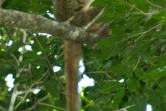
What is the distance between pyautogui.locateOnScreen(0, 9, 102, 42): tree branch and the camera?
213cm

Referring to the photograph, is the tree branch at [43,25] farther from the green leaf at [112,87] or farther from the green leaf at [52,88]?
the green leaf at [52,88]

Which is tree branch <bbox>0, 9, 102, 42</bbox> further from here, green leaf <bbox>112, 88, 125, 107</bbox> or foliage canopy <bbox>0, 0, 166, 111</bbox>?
green leaf <bbox>112, 88, 125, 107</bbox>

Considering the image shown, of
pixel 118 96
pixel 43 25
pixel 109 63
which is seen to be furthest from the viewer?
pixel 109 63

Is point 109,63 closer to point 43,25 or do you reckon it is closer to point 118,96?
point 118,96

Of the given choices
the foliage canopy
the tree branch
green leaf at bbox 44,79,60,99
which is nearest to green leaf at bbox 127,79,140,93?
the foliage canopy

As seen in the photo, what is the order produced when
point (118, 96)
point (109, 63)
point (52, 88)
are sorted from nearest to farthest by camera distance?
1. point (118, 96)
2. point (109, 63)
3. point (52, 88)

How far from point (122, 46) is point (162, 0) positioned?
455 mm

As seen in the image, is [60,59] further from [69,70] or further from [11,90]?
[11,90]

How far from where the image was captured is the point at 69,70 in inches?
121

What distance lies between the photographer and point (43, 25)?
92.7 inches

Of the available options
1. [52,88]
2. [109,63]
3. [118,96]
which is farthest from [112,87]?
[52,88]

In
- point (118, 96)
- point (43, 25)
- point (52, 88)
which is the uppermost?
point (52, 88)

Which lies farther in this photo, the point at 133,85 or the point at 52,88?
the point at 52,88

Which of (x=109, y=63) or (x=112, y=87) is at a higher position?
(x=109, y=63)
